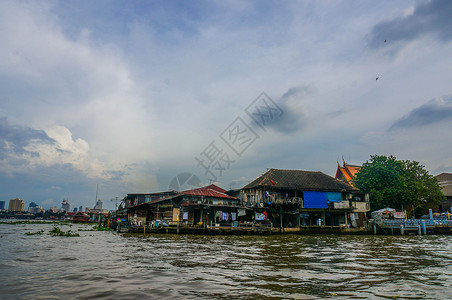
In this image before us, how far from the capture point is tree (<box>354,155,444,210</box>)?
120 ft

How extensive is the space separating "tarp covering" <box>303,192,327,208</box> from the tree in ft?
24.1

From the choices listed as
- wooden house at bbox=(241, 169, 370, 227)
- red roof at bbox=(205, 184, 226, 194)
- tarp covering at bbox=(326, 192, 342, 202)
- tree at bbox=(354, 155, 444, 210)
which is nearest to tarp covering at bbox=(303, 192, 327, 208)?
wooden house at bbox=(241, 169, 370, 227)

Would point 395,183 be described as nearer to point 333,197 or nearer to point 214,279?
point 333,197

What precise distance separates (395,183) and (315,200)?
36.5 ft

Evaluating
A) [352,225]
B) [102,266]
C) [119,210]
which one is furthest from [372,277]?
[119,210]

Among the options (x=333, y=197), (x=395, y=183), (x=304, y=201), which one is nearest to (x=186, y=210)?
(x=304, y=201)

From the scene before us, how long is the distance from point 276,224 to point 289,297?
32.1 m

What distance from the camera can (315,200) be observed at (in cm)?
3650

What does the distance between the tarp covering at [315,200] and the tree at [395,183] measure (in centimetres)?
735

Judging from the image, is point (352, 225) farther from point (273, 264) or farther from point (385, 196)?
point (273, 264)

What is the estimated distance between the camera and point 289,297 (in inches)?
220

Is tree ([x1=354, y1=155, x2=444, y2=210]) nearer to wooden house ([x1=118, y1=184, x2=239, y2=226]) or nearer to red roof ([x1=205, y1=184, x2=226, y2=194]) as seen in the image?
wooden house ([x1=118, y1=184, x2=239, y2=226])

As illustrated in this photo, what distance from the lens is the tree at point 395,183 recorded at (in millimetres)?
36625

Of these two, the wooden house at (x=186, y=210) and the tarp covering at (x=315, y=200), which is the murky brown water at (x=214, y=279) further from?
the tarp covering at (x=315, y=200)
